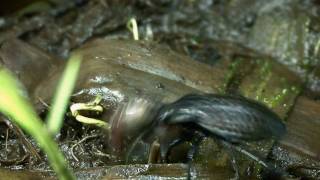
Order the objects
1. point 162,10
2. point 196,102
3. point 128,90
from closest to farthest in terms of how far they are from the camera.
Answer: point 196,102, point 128,90, point 162,10

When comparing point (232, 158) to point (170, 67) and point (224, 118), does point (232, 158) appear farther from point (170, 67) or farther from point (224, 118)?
point (170, 67)

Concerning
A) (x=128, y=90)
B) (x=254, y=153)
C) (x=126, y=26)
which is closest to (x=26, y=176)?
(x=128, y=90)

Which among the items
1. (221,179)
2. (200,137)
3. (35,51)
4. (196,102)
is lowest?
(221,179)

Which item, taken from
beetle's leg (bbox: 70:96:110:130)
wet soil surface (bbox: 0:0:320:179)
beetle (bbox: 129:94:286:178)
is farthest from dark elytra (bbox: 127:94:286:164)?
beetle's leg (bbox: 70:96:110:130)

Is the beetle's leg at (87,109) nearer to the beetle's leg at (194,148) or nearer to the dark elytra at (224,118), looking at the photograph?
the dark elytra at (224,118)

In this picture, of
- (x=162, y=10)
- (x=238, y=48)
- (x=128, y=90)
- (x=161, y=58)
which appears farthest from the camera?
(x=162, y=10)

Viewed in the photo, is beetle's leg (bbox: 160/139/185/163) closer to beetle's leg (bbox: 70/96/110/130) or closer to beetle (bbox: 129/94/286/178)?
beetle (bbox: 129/94/286/178)

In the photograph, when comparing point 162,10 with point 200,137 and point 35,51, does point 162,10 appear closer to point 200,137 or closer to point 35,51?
point 35,51

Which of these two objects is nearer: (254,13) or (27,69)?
(27,69)

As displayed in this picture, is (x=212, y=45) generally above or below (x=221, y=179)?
above
